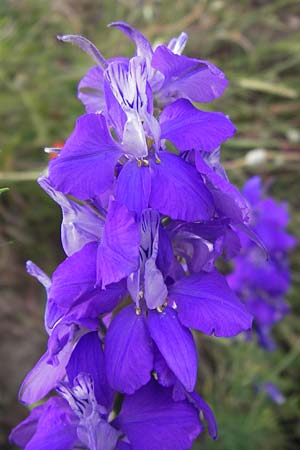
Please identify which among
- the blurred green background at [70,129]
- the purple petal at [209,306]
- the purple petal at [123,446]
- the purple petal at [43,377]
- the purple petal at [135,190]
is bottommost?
the blurred green background at [70,129]

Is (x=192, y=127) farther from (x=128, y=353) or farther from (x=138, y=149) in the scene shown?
(x=128, y=353)

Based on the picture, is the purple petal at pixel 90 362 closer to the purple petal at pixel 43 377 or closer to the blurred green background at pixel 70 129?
the purple petal at pixel 43 377

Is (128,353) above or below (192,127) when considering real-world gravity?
below

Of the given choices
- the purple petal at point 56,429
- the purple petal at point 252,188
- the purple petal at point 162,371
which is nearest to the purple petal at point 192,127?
the purple petal at point 162,371

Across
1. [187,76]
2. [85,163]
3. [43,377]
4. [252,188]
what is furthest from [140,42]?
[252,188]

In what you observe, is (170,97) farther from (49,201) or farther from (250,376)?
(49,201)

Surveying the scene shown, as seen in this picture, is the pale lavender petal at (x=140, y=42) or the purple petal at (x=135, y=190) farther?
the pale lavender petal at (x=140, y=42)

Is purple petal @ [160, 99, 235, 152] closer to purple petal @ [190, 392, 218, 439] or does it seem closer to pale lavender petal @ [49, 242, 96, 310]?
pale lavender petal @ [49, 242, 96, 310]

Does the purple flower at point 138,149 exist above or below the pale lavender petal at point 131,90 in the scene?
below
